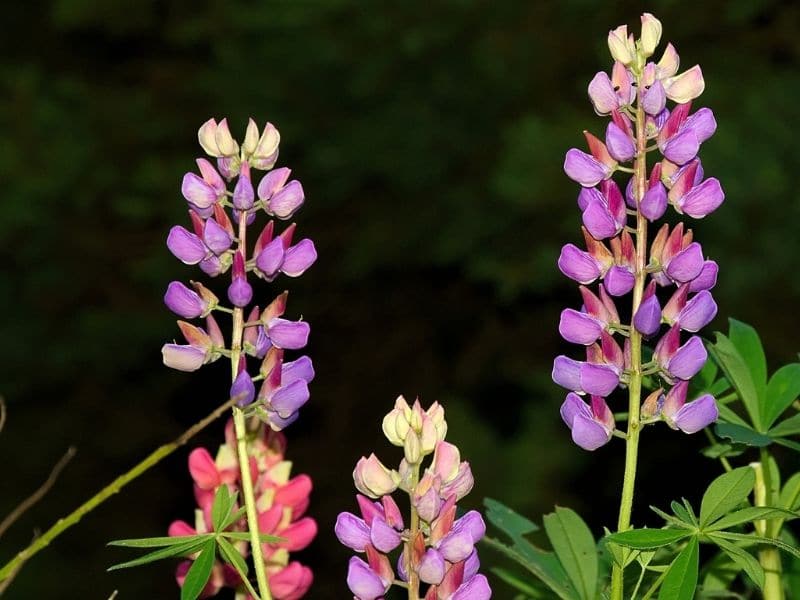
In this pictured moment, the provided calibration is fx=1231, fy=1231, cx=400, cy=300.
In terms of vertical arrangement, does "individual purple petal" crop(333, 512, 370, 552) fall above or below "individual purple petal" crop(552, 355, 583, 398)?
below

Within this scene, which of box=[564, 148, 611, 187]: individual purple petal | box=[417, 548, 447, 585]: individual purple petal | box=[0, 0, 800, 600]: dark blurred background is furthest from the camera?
box=[0, 0, 800, 600]: dark blurred background

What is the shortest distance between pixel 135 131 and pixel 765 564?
2.86 meters

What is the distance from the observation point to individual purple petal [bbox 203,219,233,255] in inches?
23.3

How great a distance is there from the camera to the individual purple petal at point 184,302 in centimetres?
61

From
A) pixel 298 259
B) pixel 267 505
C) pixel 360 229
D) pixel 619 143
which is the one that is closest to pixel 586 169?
pixel 619 143

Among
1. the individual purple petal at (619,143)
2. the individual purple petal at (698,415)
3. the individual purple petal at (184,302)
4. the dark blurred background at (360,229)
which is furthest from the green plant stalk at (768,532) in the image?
the dark blurred background at (360,229)

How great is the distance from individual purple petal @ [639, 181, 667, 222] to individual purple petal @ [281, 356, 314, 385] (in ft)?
0.59

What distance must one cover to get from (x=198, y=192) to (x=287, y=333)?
0.08m

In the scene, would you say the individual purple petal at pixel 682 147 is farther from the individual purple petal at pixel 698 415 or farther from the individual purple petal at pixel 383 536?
the individual purple petal at pixel 383 536

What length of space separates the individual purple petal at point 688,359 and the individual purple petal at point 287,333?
17 centimetres

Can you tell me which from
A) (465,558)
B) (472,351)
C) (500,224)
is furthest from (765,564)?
(472,351)

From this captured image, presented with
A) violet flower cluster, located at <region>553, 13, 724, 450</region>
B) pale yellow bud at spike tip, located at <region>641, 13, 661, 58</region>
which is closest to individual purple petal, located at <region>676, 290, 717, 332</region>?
violet flower cluster, located at <region>553, 13, 724, 450</region>

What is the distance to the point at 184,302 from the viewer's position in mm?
619

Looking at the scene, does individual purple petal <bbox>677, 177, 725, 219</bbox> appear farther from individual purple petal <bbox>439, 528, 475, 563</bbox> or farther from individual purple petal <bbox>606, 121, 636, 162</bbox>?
individual purple petal <bbox>439, 528, 475, 563</bbox>
